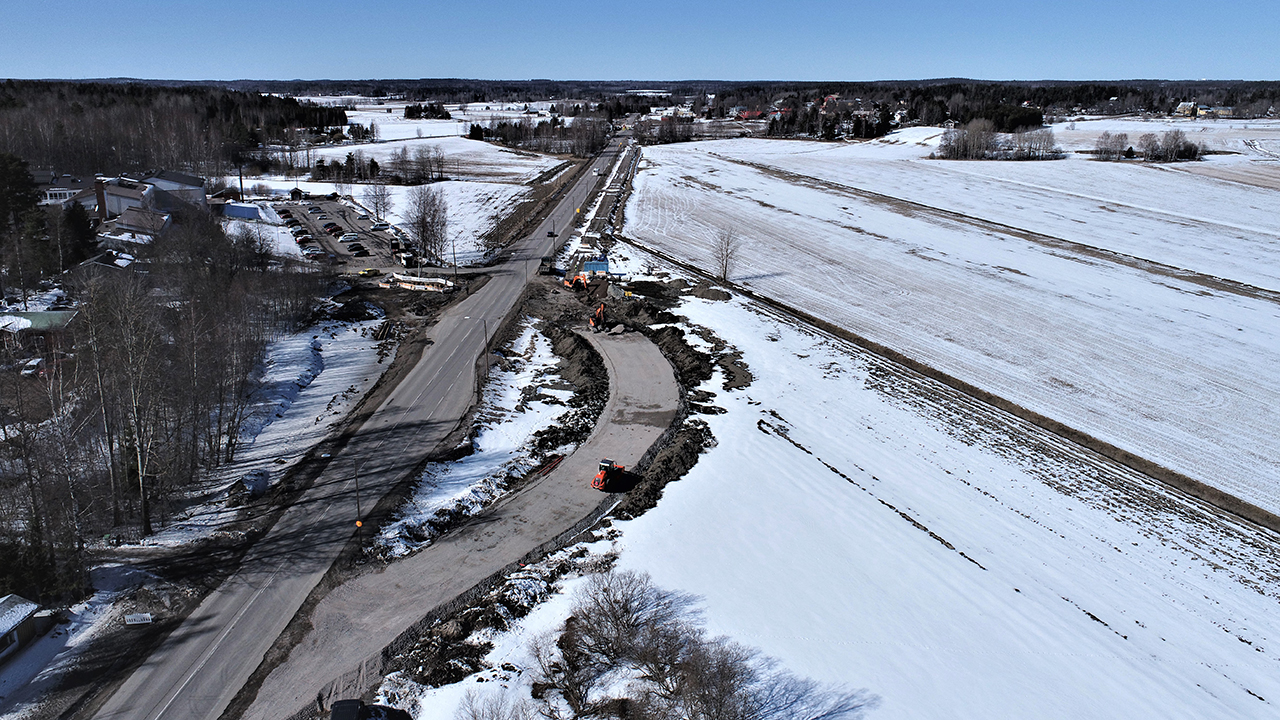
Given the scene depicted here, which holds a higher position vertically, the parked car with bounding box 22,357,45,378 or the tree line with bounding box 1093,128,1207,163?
the tree line with bounding box 1093,128,1207,163

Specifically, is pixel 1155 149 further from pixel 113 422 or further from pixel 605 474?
pixel 113 422

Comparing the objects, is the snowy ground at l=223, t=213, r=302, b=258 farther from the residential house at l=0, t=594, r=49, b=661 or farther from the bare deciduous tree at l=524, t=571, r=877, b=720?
the bare deciduous tree at l=524, t=571, r=877, b=720

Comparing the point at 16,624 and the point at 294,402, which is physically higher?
the point at 294,402

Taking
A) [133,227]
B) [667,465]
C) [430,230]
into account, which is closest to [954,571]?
[667,465]

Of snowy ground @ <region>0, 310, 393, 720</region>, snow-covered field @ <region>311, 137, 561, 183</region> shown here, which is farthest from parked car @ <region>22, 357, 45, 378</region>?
snow-covered field @ <region>311, 137, 561, 183</region>

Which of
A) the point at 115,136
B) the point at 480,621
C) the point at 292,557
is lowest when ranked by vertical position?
the point at 480,621

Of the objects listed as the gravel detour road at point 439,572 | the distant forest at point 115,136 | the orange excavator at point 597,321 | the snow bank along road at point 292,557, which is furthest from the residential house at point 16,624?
the distant forest at point 115,136

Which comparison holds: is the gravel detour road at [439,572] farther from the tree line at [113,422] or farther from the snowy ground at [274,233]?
the snowy ground at [274,233]
